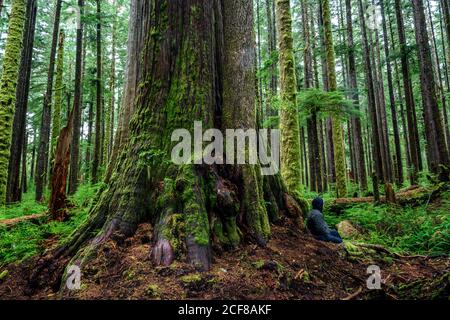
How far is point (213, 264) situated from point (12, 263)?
9.00 feet

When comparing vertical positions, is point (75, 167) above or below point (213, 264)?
above

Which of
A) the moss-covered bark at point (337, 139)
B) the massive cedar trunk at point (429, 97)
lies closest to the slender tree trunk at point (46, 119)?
the moss-covered bark at point (337, 139)

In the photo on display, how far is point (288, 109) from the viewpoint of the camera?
8.70 metres

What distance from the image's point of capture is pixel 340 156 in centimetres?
1270

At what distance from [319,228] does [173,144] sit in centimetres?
298

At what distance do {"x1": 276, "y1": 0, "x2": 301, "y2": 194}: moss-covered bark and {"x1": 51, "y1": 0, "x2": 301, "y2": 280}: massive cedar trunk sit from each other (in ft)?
13.3

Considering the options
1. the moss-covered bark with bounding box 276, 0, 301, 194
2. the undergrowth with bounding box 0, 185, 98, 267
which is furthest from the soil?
the moss-covered bark with bounding box 276, 0, 301, 194

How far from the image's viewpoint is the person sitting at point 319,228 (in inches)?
191

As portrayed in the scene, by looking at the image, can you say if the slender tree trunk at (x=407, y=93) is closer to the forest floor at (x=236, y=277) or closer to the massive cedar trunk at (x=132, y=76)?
the forest floor at (x=236, y=277)

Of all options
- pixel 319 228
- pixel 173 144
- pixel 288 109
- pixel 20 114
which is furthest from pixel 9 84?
pixel 319 228

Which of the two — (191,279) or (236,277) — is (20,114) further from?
(236,277)

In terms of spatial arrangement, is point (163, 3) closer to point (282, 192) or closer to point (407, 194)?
point (282, 192)

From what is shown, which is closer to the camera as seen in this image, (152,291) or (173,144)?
(152,291)

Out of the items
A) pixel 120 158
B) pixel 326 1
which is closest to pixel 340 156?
pixel 326 1
